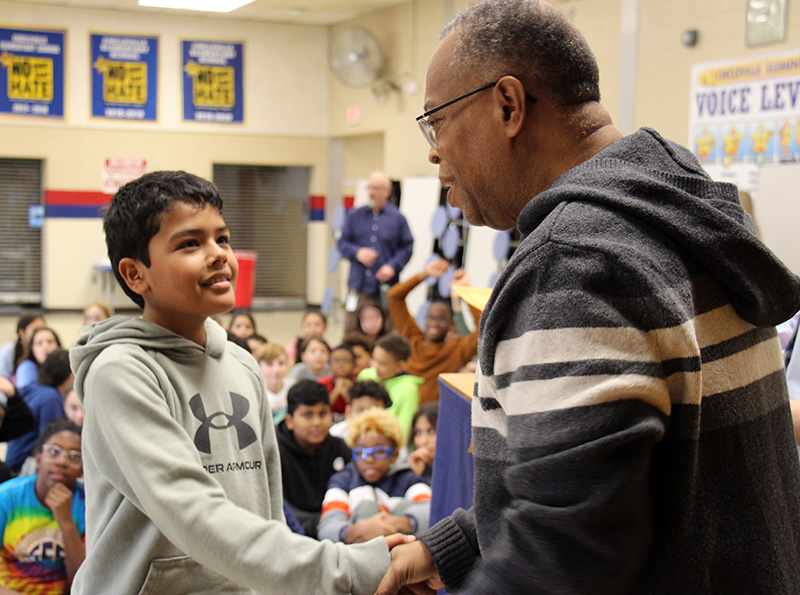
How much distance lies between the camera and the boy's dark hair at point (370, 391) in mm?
4328

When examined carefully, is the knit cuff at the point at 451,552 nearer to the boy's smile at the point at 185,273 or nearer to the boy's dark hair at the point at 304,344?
the boy's smile at the point at 185,273

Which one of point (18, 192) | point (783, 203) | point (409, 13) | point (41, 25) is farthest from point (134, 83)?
point (783, 203)

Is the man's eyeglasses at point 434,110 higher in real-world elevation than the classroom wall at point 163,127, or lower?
lower

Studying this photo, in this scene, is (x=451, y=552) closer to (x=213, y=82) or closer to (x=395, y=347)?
(x=395, y=347)

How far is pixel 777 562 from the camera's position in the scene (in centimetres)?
94

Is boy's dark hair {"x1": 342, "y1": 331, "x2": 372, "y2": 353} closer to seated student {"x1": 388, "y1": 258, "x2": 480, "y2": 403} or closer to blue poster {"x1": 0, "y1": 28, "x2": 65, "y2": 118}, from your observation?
seated student {"x1": 388, "y1": 258, "x2": 480, "y2": 403}

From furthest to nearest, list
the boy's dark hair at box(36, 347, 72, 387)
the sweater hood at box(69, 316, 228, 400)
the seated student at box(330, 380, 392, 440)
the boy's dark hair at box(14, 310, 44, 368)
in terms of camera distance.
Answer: the boy's dark hair at box(14, 310, 44, 368) → the boy's dark hair at box(36, 347, 72, 387) → the seated student at box(330, 380, 392, 440) → the sweater hood at box(69, 316, 228, 400)

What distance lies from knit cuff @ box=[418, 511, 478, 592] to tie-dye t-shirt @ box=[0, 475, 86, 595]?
2.03m

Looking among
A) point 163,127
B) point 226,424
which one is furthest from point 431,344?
point 163,127

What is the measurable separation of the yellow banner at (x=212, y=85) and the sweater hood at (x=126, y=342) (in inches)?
425

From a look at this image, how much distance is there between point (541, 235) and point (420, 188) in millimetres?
8762

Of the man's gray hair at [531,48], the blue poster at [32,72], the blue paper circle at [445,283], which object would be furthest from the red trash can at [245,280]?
the man's gray hair at [531,48]

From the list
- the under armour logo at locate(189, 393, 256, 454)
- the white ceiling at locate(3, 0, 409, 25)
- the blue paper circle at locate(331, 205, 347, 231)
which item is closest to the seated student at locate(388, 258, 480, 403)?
the under armour logo at locate(189, 393, 256, 454)

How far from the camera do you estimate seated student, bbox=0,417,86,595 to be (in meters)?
2.82
